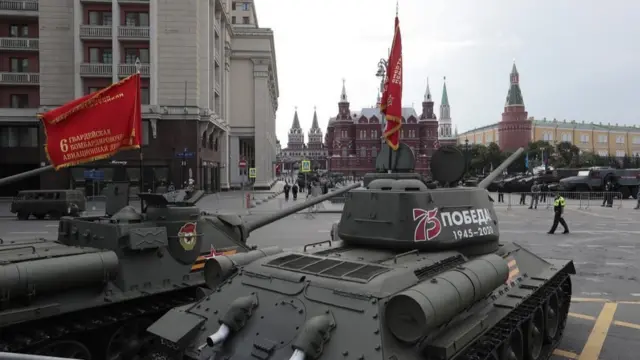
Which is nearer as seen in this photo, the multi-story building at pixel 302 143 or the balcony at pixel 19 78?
the balcony at pixel 19 78

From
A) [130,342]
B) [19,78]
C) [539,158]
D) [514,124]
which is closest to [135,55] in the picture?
[19,78]

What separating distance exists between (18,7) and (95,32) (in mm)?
8102

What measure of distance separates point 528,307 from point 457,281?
7.59 feet

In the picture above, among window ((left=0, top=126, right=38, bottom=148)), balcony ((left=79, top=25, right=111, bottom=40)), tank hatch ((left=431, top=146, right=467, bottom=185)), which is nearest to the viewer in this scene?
tank hatch ((left=431, top=146, right=467, bottom=185))

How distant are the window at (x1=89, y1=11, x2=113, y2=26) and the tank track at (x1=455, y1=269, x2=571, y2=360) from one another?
3609 cm

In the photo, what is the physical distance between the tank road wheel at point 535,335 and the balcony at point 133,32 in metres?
34.0

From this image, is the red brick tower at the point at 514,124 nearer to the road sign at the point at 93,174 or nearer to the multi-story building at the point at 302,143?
the multi-story building at the point at 302,143

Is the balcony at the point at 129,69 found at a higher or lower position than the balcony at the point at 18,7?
lower

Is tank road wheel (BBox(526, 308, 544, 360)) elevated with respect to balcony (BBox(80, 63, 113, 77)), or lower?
lower

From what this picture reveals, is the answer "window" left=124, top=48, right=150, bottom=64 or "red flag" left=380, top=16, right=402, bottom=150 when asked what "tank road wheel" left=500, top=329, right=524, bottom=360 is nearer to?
"red flag" left=380, top=16, right=402, bottom=150

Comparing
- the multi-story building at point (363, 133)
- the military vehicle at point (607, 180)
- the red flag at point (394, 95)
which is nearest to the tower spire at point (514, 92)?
the multi-story building at point (363, 133)

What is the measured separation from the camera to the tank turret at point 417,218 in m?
6.33

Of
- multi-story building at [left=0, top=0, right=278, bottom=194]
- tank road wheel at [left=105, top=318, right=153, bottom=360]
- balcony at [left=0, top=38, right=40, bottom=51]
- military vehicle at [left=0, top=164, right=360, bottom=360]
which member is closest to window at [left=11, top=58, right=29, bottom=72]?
multi-story building at [left=0, top=0, right=278, bottom=194]

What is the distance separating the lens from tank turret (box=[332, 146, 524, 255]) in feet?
20.8
